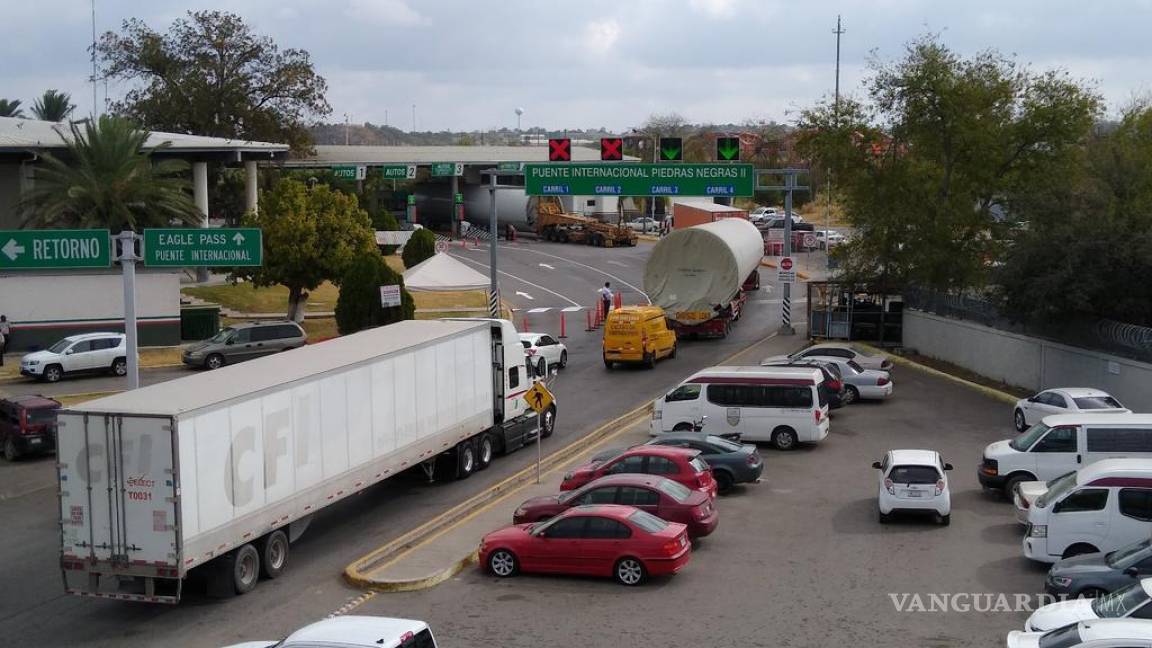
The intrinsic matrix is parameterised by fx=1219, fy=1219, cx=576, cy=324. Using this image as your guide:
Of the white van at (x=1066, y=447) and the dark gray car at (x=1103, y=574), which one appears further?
the white van at (x=1066, y=447)

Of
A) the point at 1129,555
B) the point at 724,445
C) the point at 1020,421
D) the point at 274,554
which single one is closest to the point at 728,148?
the point at 1020,421

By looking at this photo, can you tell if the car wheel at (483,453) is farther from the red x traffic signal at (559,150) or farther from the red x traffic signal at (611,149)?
the red x traffic signal at (611,149)

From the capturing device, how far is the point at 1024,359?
3931 cm

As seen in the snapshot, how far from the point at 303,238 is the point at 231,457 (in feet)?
107

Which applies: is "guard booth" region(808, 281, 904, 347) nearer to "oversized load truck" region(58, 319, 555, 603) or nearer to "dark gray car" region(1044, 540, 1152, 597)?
"oversized load truck" region(58, 319, 555, 603)

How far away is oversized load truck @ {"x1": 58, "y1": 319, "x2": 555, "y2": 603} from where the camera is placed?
17297mm

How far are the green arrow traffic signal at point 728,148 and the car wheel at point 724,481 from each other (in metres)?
19.1

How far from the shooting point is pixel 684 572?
19.8 meters

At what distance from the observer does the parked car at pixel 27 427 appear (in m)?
29.9

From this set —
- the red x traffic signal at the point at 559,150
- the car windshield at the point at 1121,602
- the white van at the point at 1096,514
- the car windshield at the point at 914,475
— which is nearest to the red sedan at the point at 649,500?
the car windshield at the point at 914,475

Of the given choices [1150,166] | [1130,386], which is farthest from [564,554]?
[1150,166]

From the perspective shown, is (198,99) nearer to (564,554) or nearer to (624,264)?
(624,264)

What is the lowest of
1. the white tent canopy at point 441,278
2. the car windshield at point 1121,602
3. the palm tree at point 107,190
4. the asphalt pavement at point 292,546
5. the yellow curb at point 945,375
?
the asphalt pavement at point 292,546

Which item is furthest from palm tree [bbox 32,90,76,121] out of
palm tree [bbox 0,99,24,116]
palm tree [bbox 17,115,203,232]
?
palm tree [bbox 17,115,203,232]
